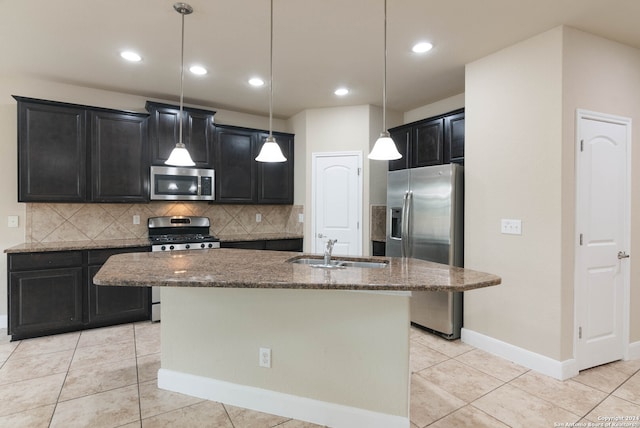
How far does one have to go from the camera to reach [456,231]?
3.43 meters

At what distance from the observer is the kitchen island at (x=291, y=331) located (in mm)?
1850

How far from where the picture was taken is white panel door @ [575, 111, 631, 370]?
9.05 feet

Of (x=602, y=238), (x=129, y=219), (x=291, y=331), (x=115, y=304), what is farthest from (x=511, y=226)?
(x=129, y=219)

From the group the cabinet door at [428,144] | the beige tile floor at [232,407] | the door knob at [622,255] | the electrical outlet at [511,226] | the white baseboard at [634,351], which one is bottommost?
the beige tile floor at [232,407]

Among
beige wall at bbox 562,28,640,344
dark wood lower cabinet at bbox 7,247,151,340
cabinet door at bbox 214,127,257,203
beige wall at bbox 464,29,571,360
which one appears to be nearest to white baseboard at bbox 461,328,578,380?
beige wall at bbox 464,29,571,360

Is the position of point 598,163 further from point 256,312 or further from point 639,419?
point 256,312

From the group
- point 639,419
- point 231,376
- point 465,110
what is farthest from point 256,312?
point 465,110

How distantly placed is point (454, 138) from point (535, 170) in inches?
43.3

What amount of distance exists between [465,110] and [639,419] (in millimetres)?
2698

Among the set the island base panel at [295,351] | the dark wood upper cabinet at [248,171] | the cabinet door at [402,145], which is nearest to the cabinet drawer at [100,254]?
the dark wood upper cabinet at [248,171]

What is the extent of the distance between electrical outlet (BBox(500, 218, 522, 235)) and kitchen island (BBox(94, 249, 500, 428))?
1142mm

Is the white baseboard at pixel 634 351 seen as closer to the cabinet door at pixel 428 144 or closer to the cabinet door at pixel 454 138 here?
the cabinet door at pixel 454 138

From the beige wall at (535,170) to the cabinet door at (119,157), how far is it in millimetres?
3625

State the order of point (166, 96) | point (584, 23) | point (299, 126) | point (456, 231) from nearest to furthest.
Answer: point (584, 23) < point (456, 231) < point (166, 96) < point (299, 126)
